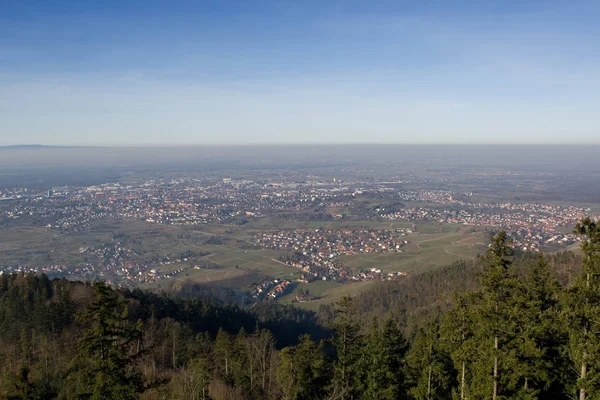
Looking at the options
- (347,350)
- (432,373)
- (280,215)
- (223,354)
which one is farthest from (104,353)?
(280,215)

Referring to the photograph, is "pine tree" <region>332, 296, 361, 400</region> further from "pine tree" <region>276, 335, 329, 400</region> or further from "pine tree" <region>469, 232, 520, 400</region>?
"pine tree" <region>469, 232, 520, 400</region>

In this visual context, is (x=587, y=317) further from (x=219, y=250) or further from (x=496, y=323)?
(x=219, y=250)

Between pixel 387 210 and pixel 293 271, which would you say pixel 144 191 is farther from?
pixel 293 271

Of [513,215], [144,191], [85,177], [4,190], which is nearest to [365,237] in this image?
[513,215]

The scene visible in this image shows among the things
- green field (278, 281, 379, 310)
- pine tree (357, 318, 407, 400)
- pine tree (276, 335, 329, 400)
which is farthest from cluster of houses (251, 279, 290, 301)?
pine tree (357, 318, 407, 400)

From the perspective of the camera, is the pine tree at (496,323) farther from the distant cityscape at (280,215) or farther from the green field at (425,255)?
the green field at (425,255)

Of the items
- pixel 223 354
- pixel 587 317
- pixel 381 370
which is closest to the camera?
pixel 587 317

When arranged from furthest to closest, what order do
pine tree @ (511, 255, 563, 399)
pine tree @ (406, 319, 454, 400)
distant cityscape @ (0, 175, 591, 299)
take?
distant cityscape @ (0, 175, 591, 299) < pine tree @ (406, 319, 454, 400) < pine tree @ (511, 255, 563, 399)

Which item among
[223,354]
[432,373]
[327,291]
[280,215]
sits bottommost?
[327,291]
